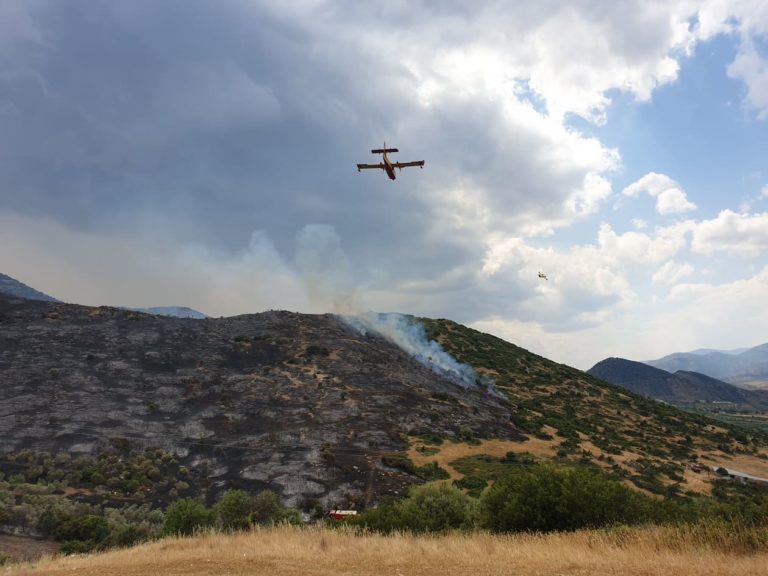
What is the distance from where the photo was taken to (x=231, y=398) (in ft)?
182

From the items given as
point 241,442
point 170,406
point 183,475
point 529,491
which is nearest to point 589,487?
point 529,491

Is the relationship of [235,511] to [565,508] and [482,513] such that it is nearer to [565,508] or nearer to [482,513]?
[482,513]

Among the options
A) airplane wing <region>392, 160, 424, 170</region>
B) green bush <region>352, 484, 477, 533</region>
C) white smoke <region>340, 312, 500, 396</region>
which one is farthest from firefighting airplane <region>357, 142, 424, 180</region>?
white smoke <region>340, 312, 500, 396</region>

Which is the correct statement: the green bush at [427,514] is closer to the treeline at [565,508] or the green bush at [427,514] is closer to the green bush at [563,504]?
the treeline at [565,508]

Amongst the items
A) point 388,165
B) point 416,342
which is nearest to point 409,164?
point 388,165

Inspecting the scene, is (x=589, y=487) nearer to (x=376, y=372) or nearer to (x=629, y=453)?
(x=629, y=453)

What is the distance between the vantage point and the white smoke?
255 ft

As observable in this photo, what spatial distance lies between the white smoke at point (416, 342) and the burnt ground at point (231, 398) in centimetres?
428

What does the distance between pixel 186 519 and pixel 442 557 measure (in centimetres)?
1481

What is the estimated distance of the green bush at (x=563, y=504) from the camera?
14.9 metres

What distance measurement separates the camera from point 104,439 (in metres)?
42.8

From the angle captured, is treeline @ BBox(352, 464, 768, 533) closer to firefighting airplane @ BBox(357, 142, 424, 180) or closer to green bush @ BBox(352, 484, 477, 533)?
green bush @ BBox(352, 484, 477, 533)

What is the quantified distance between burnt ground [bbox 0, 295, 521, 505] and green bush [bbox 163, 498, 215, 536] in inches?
521

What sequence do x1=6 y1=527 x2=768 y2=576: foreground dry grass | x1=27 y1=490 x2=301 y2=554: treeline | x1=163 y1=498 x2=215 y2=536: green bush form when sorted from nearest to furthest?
1. x1=6 y1=527 x2=768 y2=576: foreground dry grass
2. x1=163 y1=498 x2=215 y2=536: green bush
3. x1=27 y1=490 x2=301 y2=554: treeline
